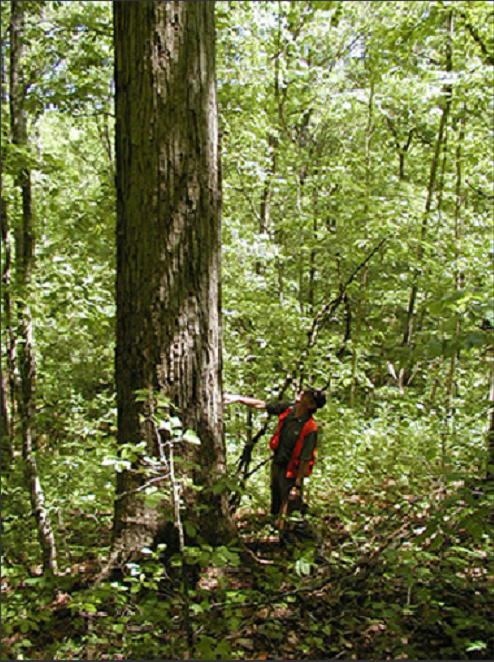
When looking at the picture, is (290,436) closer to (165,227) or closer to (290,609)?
(290,609)

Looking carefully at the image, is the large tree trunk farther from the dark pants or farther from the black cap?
the dark pants

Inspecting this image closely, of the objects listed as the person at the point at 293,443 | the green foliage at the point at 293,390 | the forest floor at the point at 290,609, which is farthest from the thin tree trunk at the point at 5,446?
the person at the point at 293,443

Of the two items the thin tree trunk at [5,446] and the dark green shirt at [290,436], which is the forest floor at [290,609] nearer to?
the dark green shirt at [290,436]

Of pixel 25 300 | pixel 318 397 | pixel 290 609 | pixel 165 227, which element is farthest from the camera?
pixel 318 397

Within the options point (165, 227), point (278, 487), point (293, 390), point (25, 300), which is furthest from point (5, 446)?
point (165, 227)

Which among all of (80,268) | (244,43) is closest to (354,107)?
(244,43)

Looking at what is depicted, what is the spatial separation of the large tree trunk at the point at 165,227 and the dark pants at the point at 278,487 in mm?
1835

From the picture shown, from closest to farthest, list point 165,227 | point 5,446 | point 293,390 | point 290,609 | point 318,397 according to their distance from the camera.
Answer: point 165,227, point 290,609, point 318,397, point 293,390, point 5,446

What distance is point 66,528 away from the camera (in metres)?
4.79

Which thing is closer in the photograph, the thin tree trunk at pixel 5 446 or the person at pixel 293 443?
the person at pixel 293 443

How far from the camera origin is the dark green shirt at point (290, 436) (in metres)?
4.78

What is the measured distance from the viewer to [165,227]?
316 centimetres

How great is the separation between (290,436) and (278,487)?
0.59 meters

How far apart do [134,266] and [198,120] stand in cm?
100
